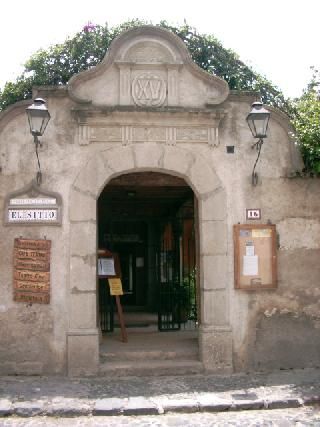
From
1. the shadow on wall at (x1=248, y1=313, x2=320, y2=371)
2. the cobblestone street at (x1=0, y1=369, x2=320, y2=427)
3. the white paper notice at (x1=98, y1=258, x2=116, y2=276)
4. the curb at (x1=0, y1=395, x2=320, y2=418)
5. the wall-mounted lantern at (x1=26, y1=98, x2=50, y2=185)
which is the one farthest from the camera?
the white paper notice at (x1=98, y1=258, x2=116, y2=276)

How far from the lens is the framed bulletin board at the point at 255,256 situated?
787cm

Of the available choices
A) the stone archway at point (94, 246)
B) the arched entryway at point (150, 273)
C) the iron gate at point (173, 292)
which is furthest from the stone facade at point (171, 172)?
the iron gate at point (173, 292)

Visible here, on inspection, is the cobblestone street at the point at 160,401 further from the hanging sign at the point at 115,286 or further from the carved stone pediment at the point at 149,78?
the carved stone pediment at the point at 149,78

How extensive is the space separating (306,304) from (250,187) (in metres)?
2.03

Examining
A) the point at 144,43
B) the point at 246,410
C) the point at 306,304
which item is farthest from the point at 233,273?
the point at 144,43

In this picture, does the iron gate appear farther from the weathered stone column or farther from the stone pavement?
the stone pavement

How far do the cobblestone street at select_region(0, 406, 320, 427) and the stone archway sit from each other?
1.72 meters

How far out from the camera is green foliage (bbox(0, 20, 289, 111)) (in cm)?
1364

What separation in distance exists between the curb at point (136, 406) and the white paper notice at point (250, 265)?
2.12 metres

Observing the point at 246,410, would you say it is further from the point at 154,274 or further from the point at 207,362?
the point at 154,274

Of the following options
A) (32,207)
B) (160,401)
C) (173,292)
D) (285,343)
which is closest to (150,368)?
(160,401)

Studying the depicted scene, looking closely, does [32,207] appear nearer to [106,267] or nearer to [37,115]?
[37,115]

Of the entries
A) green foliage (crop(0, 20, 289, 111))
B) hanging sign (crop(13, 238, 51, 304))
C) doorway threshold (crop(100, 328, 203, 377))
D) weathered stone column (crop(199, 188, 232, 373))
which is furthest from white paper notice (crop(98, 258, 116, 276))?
green foliage (crop(0, 20, 289, 111))

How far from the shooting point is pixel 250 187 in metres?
8.02
